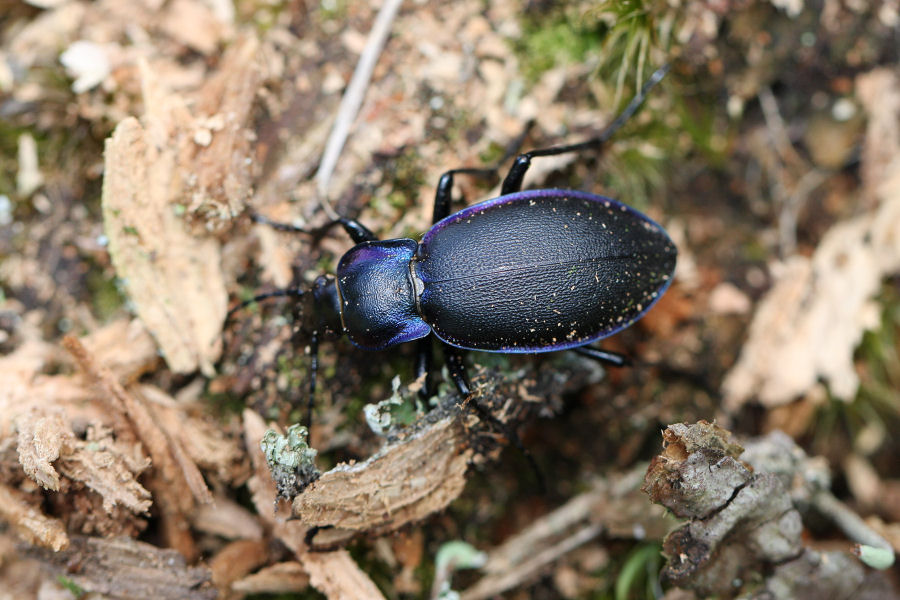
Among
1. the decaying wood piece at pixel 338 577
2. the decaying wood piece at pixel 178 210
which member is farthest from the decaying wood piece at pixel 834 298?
the decaying wood piece at pixel 178 210

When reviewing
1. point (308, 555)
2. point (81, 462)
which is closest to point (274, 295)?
point (81, 462)

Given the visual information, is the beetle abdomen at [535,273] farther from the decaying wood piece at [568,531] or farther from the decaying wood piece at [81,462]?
the decaying wood piece at [81,462]

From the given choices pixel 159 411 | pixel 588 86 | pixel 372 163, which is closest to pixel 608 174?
pixel 588 86

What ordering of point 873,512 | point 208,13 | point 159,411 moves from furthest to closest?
point 873,512 < point 208,13 < point 159,411

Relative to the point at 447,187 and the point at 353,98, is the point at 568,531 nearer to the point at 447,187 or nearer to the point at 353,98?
the point at 447,187

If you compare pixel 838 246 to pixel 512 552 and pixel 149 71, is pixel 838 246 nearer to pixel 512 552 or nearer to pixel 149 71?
pixel 512 552

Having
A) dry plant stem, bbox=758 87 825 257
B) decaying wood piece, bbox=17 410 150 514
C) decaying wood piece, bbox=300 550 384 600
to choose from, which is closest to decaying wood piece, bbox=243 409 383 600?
decaying wood piece, bbox=300 550 384 600
